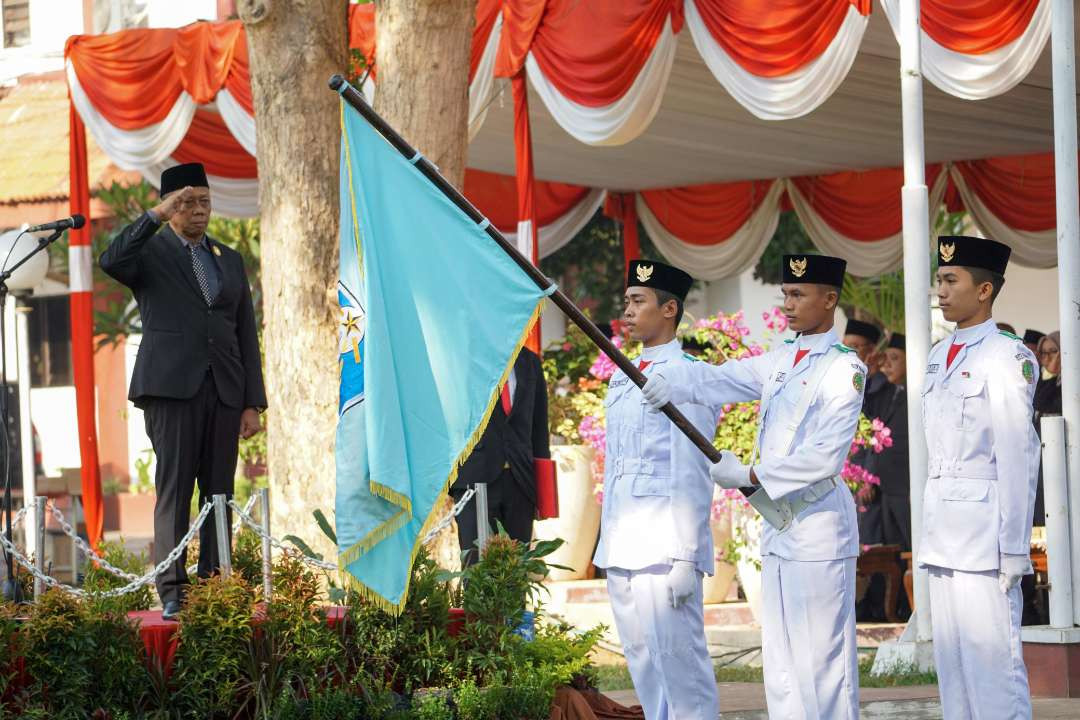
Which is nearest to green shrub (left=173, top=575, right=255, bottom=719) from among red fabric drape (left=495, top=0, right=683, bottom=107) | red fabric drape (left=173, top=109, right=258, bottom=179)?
red fabric drape (left=495, top=0, right=683, bottom=107)

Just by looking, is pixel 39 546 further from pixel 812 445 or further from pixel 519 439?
pixel 812 445

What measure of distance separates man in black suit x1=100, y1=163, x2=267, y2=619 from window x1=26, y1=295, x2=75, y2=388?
1910 cm

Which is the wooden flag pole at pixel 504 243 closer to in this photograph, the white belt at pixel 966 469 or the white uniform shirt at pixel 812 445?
the white uniform shirt at pixel 812 445

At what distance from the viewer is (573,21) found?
9703mm

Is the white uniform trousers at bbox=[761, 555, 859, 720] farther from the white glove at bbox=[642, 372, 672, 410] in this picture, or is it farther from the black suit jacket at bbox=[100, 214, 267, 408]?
the black suit jacket at bbox=[100, 214, 267, 408]

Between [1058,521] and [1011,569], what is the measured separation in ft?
6.86

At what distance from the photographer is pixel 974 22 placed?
8.37 meters

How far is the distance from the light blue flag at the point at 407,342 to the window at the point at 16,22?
843 inches

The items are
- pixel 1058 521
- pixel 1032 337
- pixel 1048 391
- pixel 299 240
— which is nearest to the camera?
pixel 1058 521

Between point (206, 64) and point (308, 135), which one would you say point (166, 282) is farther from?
point (206, 64)

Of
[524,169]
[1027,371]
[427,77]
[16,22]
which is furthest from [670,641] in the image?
[16,22]

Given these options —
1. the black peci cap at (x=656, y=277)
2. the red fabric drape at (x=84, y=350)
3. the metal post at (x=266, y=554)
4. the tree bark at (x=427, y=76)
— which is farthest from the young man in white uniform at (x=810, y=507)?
the red fabric drape at (x=84, y=350)

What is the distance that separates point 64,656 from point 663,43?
540 cm

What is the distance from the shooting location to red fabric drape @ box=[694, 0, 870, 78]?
8875 millimetres
